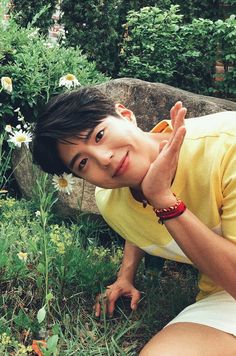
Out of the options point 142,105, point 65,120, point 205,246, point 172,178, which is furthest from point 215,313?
point 142,105

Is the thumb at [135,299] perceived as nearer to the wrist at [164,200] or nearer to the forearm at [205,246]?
the forearm at [205,246]

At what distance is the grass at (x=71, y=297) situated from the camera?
2.22 m

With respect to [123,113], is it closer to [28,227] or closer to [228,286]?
[228,286]

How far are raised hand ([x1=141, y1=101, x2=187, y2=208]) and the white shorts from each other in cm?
52

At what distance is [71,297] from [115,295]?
0.19 m

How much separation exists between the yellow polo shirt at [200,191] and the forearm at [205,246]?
0.25 ft

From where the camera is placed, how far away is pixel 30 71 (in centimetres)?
390

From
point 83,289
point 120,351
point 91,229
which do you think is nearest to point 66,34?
point 91,229

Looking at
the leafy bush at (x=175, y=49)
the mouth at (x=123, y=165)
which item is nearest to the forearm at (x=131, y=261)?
the mouth at (x=123, y=165)

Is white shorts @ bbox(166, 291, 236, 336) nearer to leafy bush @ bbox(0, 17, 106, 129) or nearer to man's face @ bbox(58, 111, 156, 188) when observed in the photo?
man's face @ bbox(58, 111, 156, 188)

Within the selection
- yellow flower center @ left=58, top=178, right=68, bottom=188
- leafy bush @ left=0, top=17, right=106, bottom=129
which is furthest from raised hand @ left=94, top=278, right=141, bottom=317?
leafy bush @ left=0, top=17, right=106, bottom=129

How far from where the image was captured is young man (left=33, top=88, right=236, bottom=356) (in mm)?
1725

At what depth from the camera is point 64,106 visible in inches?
79.0

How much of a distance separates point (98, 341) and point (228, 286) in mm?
681
